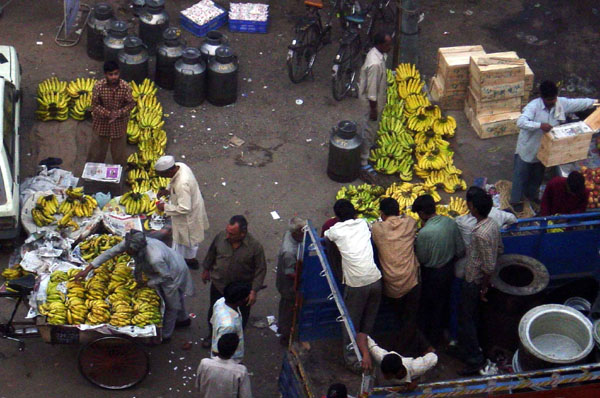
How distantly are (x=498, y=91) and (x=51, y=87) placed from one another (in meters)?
6.33

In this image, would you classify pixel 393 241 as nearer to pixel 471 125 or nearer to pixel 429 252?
pixel 429 252

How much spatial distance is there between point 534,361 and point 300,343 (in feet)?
7.07

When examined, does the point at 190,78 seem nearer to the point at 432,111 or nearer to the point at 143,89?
the point at 143,89

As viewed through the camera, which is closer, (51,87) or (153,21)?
(51,87)

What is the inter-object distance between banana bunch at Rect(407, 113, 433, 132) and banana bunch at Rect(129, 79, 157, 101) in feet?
12.1

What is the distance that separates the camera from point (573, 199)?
372 inches

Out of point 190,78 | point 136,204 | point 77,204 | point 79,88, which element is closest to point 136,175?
point 136,204

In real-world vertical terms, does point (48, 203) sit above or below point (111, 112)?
below

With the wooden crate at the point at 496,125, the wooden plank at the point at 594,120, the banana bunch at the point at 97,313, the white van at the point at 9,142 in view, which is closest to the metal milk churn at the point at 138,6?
the white van at the point at 9,142

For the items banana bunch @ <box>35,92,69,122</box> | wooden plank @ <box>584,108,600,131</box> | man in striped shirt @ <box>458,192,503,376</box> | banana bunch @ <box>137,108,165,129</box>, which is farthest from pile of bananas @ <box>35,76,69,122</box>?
wooden plank @ <box>584,108,600,131</box>

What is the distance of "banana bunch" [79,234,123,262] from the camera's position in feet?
31.5

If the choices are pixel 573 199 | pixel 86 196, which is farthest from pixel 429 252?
pixel 86 196

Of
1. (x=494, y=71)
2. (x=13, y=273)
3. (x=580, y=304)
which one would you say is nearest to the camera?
(x=580, y=304)

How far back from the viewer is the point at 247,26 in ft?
48.3
